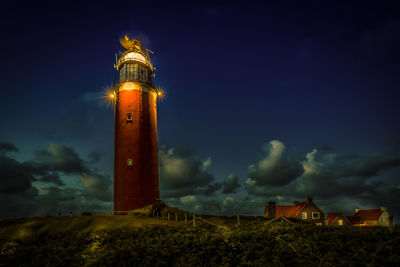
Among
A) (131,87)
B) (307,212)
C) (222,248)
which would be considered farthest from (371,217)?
(222,248)

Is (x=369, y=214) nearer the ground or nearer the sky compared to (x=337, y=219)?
nearer the sky

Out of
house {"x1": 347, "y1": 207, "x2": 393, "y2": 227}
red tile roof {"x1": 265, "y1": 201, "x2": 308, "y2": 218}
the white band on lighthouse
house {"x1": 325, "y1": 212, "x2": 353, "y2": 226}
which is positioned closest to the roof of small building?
house {"x1": 347, "y1": 207, "x2": 393, "y2": 227}

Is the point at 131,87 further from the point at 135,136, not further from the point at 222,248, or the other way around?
the point at 222,248

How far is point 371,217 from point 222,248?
52.2m

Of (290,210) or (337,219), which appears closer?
(337,219)

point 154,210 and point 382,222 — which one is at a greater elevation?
point 154,210

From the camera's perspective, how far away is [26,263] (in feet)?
45.5

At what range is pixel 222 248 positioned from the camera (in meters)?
11.9

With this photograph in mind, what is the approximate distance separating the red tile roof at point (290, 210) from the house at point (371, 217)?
42.2ft

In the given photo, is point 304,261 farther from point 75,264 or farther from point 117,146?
point 117,146

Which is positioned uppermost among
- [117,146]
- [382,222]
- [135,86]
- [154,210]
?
A: [135,86]

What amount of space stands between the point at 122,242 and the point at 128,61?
26004 millimetres

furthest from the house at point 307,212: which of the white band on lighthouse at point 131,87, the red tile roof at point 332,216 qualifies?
the white band on lighthouse at point 131,87

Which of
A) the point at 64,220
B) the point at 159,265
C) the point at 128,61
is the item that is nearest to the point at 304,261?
the point at 159,265
